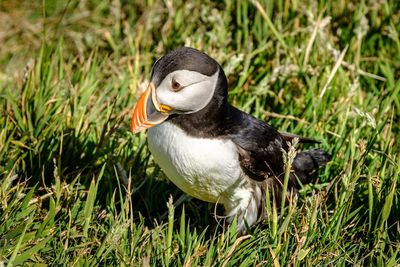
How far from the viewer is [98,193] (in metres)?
4.20

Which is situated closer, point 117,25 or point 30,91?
point 30,91

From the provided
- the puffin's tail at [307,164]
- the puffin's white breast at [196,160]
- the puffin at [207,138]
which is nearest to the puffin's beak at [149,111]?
the puffin at [207,138]

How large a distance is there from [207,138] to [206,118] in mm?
98

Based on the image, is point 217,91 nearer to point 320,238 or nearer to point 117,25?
point 320,238

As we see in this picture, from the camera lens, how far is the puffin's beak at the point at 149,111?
3676mm

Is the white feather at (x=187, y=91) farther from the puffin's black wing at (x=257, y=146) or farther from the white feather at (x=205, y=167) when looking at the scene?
the puffin's black wing at (x=257, y=146)

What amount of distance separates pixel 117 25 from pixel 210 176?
2.38 metres

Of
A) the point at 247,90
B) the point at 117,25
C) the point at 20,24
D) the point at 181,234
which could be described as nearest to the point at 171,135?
the point at 181,234

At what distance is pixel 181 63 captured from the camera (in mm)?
3611

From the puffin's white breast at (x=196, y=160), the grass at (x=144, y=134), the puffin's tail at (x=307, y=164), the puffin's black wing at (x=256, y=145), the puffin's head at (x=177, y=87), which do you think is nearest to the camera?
the grass at (x=144, y=134)

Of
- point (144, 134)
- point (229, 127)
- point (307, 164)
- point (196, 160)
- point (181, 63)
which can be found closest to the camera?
point (181, 63)

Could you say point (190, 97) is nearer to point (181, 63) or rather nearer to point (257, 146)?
point (181, 63)

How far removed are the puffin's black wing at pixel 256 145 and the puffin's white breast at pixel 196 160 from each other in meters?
0.05

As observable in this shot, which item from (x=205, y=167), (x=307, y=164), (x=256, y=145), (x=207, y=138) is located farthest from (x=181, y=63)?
(x=307, y=164)
